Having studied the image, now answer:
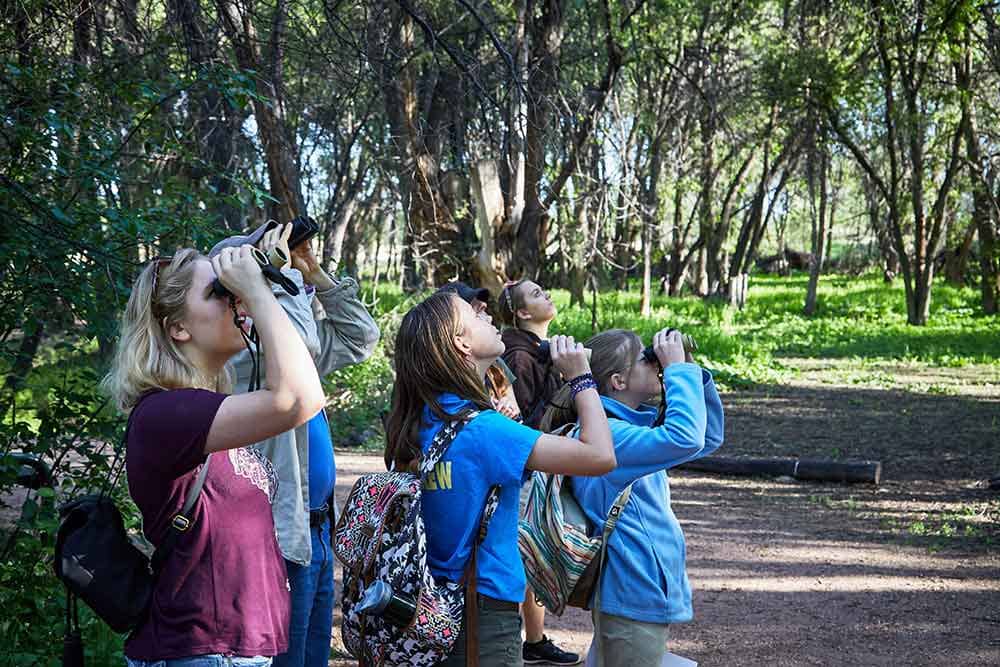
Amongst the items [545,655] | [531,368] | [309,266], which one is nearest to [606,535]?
[309,266]

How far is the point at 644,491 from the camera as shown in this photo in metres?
3.70

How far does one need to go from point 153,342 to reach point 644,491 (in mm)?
1846

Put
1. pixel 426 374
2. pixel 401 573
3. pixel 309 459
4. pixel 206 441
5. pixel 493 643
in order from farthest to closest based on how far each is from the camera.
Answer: pixel 309 459 → pixel 426 374 → pixel 493 643 → pixel 401 573 → pixel 206 441

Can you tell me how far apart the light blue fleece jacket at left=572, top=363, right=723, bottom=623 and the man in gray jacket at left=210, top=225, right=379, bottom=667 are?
877 millimetres

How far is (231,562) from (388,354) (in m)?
12.8

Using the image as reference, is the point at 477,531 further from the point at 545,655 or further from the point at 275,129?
the point at 275,129

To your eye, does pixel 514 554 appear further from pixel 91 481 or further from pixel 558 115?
pixel 558 115

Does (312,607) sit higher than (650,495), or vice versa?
(650,495)

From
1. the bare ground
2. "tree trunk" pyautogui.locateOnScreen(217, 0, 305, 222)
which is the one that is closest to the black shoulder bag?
the bare ground

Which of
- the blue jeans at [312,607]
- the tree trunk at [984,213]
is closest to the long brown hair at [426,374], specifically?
the blue jeans at [312,607]

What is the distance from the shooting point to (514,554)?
118 inches

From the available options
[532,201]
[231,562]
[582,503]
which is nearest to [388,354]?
[532,201]

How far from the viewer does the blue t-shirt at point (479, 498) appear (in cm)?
291

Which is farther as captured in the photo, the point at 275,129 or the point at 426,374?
the point at 275,129
